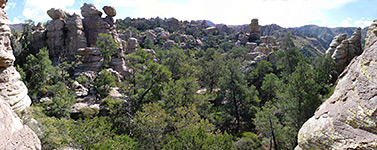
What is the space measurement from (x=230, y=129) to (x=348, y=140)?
3200cm

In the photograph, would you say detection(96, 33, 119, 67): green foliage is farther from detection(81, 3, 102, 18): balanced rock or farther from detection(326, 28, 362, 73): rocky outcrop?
detection(326, 28, 362, 73): rocky outcrop

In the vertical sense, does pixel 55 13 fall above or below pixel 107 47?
above

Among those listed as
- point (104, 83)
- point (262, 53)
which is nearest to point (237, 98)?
point (104, 83)

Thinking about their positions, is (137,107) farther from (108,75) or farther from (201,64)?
(201,64)

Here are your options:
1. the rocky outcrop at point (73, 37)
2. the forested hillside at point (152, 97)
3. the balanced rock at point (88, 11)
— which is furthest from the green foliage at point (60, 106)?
the balanced rock at point (88, 11)

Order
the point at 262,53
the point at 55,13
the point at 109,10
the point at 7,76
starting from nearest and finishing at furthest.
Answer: the point at 7,76
the point at 55,13
the point at 109,10
the point at 262,53

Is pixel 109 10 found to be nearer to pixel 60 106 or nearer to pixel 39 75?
pixel 39 75

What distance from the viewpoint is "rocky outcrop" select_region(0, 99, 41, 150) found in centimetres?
712

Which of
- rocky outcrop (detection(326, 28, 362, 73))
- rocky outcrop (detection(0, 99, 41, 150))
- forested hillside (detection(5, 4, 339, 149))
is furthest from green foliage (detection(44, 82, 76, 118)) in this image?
rocky outcrop (detection(326, 28, 362, 73))

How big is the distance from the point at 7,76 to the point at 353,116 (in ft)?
85.1

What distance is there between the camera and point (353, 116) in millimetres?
9508

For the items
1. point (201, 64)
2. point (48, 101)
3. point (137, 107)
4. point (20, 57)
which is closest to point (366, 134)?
point (137, 107)

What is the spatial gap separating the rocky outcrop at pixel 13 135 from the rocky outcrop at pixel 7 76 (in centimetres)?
1163

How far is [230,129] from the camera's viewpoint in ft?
132
